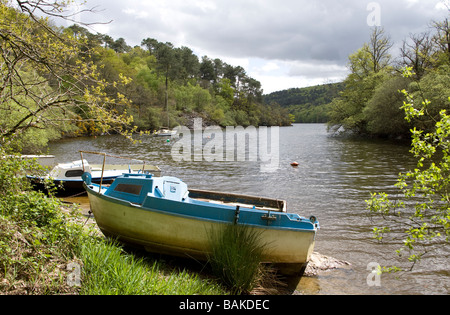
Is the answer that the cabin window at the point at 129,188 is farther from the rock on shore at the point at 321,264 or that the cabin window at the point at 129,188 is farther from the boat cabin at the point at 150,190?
the rock on shore at the point at 321,264

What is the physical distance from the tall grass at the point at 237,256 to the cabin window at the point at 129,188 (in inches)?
109

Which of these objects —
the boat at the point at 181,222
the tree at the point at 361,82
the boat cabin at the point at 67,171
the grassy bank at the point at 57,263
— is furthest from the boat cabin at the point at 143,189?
the tree at the point at 361,82

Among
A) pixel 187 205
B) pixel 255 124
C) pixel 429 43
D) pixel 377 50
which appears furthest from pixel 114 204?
pixel 255 124

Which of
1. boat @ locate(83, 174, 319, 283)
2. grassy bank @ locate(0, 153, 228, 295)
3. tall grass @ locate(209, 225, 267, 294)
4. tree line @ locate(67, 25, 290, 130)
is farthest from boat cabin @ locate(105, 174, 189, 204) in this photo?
tree line @ locate(67, 25, 290, 130)

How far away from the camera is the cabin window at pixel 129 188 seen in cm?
942

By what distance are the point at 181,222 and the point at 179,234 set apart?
1.24ft

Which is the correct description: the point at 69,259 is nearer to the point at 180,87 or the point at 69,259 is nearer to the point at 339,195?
the point at 339,195

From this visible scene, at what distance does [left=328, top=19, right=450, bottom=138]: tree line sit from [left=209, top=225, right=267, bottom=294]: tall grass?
16225 millimetres

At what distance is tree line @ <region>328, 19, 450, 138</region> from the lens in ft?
109

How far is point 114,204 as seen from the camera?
927 cm

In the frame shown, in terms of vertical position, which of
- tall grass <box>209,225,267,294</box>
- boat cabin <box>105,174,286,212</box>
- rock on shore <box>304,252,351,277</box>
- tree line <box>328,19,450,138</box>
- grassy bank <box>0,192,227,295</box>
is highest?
tree line <box>328,19,450,138</box>

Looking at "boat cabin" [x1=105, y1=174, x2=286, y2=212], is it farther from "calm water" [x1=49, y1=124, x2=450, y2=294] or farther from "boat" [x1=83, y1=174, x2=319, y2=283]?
"calm water" [x1=49, y1=124, x2=450, y2=294]

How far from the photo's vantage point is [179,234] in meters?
8.60

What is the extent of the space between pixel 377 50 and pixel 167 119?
48.2 m
